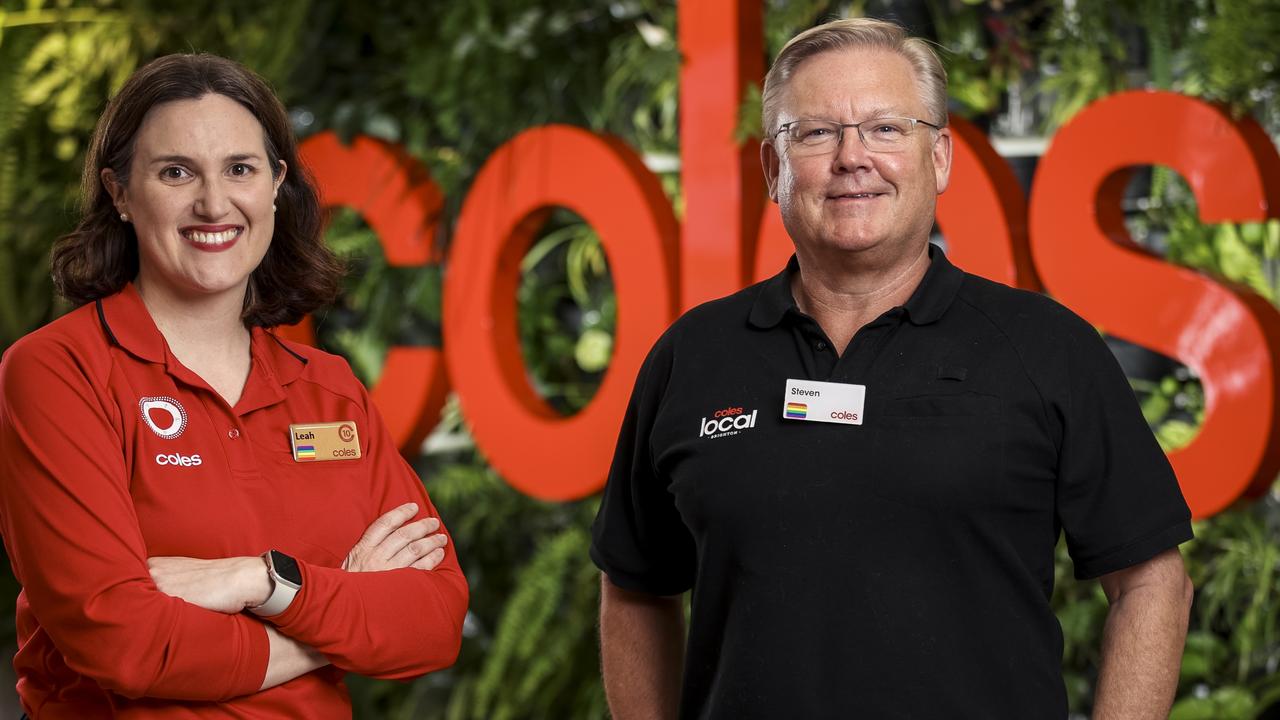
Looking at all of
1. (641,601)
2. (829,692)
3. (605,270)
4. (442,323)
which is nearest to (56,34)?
(442,323)

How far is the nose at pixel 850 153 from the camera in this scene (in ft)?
4.62

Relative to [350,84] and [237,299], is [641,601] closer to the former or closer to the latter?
[237,299]

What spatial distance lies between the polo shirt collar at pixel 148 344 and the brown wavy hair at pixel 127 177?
39mm

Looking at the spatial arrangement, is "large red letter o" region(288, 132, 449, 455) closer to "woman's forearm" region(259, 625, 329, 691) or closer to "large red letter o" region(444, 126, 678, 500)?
"large red letter o" region(444, 126, 678, 500)

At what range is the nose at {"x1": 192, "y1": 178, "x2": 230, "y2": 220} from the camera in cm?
136

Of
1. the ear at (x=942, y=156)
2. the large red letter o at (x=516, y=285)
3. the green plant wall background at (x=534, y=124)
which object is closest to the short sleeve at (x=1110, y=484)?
the ear at (x=942, y=156)

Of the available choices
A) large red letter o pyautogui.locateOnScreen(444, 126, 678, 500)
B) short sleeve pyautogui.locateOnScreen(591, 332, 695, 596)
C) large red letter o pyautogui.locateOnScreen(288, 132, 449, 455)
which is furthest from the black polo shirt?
large red letter o pyautogui.locateOnScreen(288, 132, 449, 455)

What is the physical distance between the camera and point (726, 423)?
144 cm

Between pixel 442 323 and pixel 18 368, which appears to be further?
pixel 442 323

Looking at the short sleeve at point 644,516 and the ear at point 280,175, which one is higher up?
the ear at point 280,175

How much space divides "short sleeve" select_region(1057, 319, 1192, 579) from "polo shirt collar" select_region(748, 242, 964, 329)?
0.50 ft

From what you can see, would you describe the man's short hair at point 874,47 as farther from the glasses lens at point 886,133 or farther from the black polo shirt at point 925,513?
the black polo shirt at point 925,513

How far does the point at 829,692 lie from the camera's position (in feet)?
4.34

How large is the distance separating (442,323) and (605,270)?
45 cm
